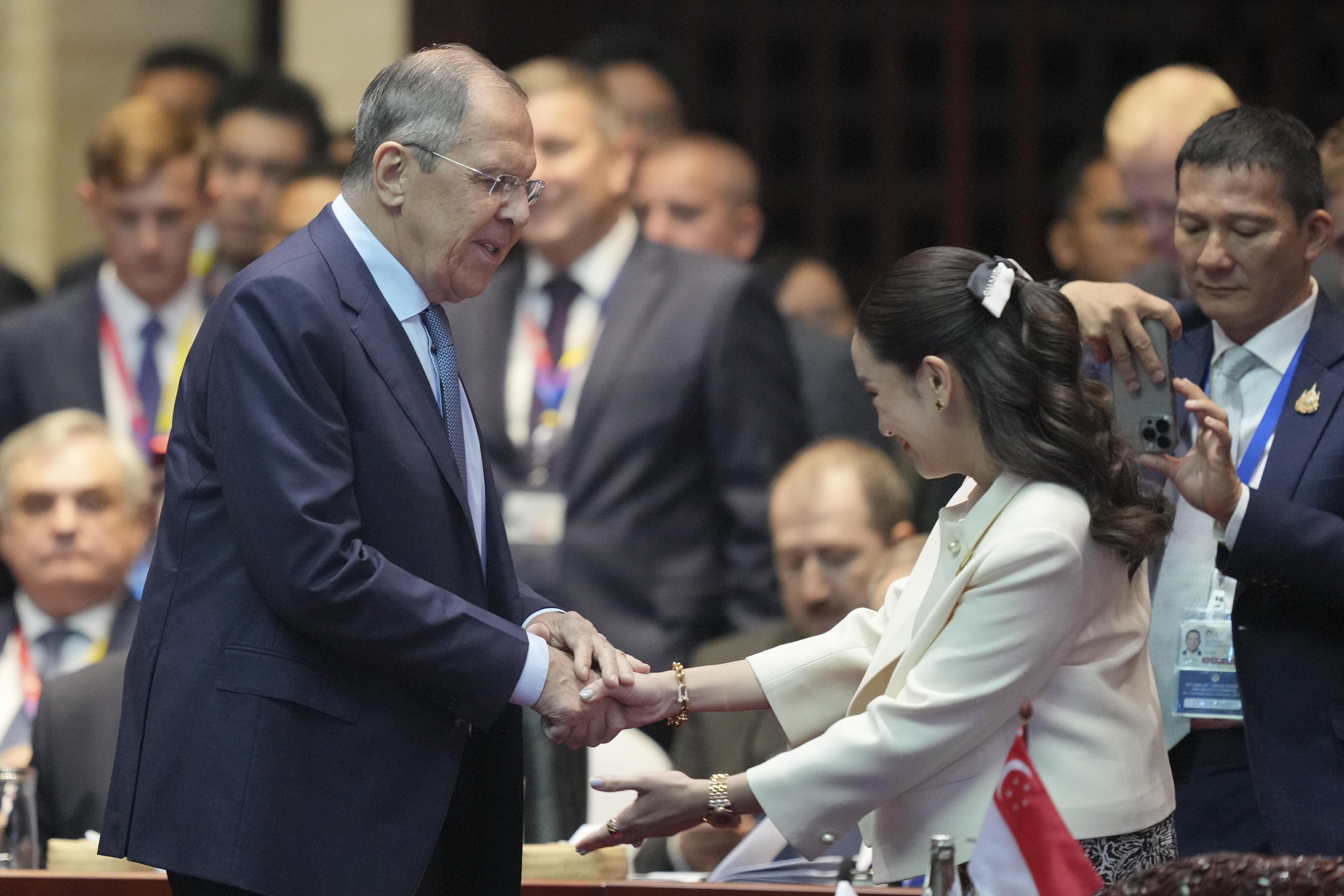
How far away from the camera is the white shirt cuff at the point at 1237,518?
9.30ft

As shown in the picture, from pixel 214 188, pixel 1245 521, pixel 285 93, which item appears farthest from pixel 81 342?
pixel 1245 521

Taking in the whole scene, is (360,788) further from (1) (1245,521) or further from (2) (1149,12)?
(2) (1149,12)

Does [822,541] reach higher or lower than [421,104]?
lower

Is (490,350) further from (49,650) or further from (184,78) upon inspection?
(184,78)

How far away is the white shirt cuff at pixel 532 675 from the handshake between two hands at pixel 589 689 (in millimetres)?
13

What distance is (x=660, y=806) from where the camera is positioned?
272 cm

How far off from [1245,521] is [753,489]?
199 centimetres

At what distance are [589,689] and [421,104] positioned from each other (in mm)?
825

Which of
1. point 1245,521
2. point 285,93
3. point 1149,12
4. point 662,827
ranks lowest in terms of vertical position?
point 662,827

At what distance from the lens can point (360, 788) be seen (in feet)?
8.03

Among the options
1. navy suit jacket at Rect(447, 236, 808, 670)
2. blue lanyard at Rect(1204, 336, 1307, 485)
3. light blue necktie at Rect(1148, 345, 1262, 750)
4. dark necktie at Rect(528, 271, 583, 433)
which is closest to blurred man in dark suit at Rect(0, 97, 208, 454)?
navy suit jacket at Rect(447, 236, 808, 670)

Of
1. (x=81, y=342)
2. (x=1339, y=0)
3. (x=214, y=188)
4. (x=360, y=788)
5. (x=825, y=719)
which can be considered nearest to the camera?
(x=360, y=788)

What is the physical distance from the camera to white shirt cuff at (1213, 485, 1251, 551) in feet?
9.30

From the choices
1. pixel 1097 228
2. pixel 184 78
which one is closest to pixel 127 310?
pixel 184 78
